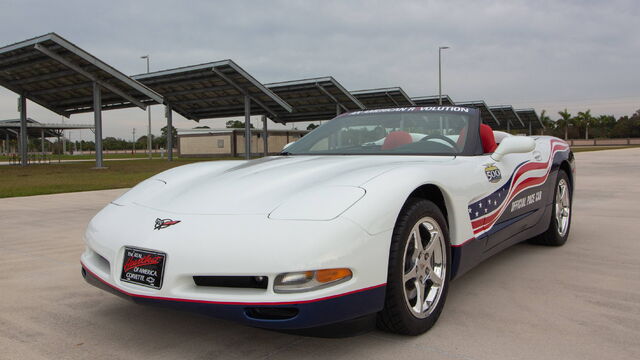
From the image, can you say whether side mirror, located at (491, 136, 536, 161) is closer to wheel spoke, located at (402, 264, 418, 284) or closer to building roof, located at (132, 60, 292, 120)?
wheel spoke, located at (402, 264, 418, 284)

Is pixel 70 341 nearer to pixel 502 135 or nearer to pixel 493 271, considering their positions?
pixel 493 271

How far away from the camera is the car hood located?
230 centimetres

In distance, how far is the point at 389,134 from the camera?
3.56 metres

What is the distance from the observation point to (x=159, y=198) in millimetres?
2594

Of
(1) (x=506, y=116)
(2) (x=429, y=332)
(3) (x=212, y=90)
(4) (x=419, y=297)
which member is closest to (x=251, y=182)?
(4) (x=419, y=297)

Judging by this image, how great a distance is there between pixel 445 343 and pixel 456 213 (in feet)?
2.36

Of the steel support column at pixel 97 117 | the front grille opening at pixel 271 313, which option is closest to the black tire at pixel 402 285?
the front grille opening at pixel 271 313

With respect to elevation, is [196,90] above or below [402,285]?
above

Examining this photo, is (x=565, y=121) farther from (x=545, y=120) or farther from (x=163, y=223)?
(x=163, y=223)

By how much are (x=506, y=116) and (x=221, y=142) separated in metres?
27.2

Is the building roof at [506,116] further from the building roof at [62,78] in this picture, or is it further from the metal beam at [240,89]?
the building roof at [62,78]

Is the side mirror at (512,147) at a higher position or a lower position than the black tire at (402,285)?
higher

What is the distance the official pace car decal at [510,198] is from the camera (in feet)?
9.68

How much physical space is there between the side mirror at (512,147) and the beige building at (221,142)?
40.8m
